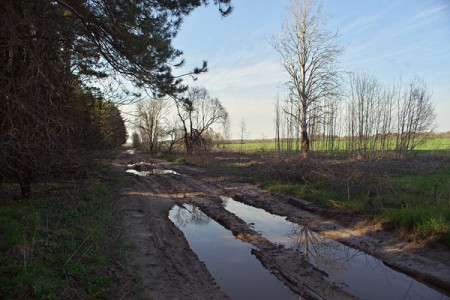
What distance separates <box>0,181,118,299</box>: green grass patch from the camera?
12.3ft

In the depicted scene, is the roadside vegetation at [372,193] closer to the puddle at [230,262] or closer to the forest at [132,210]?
the forest at [132,210]

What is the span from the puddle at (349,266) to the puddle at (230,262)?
1048 mm

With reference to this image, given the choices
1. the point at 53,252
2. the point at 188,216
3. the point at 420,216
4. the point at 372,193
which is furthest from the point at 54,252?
the point at 372,193

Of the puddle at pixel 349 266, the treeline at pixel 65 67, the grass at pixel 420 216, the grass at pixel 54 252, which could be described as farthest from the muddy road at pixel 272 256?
the treeline at pixel 65 67

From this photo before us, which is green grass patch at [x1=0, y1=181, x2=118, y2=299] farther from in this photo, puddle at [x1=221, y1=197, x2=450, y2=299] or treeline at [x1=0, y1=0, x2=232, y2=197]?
puddle at [x1=221, y1=197, x2=450, y2=299]

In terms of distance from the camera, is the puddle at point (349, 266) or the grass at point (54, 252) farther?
the puddle at point (349, 266)

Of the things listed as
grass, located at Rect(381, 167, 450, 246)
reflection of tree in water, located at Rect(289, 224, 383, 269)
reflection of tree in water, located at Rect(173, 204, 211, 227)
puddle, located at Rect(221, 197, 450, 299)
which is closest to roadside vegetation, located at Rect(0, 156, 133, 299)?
reflection of tree in water, located at Rect(173, 204, 211, 227)

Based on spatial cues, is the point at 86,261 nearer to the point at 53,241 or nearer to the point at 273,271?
the point at 53,241

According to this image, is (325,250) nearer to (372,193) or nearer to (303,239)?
(303,239)

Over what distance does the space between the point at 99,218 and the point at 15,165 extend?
2371mm

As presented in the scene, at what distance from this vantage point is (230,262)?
6.27 meters

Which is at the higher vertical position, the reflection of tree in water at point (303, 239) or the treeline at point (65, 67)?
the treeline at point (65, 67)

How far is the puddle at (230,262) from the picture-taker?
505cm

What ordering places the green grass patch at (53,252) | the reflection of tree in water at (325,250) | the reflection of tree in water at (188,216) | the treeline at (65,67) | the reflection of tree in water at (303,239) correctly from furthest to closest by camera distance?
the reflection of tree in water at (188,216)
the reflection of tree in water at (303,239)
the reflection of tree in water at (325,250)
the treeline at (65,67)
the green grass patch at (53,252)
